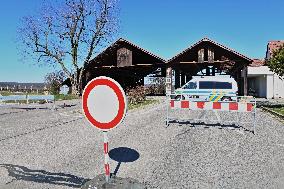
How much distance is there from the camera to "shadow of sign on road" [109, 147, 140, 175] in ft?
20.6

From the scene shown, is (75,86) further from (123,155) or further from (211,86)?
(123,155)

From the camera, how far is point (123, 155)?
6680 millimetres

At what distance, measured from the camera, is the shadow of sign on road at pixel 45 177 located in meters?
4.95

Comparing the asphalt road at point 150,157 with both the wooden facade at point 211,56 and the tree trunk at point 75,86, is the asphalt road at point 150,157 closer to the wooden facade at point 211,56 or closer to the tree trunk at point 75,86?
the wooden facade at point 211,56

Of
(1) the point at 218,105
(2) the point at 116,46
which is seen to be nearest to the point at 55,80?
(2) the point at 116,46

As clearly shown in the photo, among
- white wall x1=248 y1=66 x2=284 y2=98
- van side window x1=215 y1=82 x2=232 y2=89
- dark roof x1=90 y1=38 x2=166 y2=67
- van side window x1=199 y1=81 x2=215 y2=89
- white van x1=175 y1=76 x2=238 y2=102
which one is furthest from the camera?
white wall x1=248 y1=66 x2=284 y2=98

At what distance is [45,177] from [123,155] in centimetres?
191

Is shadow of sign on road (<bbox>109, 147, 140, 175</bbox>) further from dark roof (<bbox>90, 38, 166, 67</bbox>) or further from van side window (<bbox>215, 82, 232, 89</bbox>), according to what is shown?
dark roof (<bbox>90, 38, 166, 67</bbox>)

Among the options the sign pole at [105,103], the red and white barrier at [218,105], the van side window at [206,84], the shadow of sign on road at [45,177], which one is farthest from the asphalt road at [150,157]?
the van side window at [206,84]

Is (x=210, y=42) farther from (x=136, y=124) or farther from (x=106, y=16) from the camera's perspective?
(x=136, y=124)

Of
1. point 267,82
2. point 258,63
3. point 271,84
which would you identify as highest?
point 258,63

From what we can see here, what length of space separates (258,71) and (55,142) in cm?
3785

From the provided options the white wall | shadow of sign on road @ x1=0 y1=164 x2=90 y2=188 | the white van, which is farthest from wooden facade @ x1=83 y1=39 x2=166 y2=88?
shadow of sign on road @ x1=0 y1=164 x2=90 y2=188

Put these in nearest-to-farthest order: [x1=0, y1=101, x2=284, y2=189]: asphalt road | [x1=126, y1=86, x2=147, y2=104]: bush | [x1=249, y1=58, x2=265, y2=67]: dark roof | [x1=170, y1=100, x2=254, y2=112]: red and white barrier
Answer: [x1=0, y1=101, x2=284, y2=189]: asphalt road < [x1=170, y1=100, x2=254, y2=112]: red and white barrier < [x1=126, y1=86, x2=147, y2=104]: bush < [x1=249, y1=58, x2=265, y2=67]: dark roof
